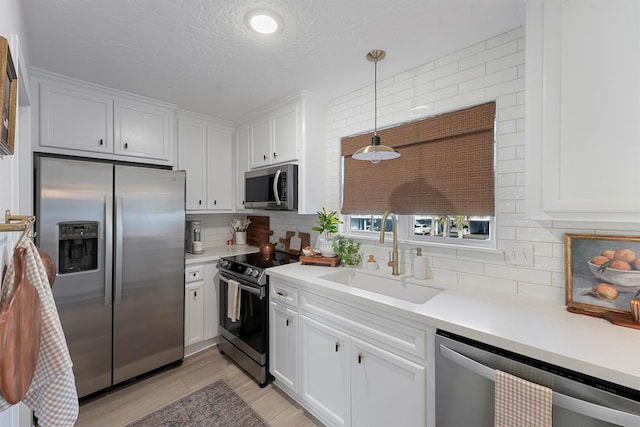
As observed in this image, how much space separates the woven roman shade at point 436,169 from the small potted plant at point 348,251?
300mm

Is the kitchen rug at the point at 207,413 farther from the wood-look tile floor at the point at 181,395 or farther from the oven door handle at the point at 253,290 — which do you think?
the oven door handle at the point at 253,290

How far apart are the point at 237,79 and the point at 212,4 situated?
81 centimetres

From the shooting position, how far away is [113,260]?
2109 millimetres

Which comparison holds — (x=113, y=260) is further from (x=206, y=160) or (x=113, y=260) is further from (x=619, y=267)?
(x=619, y=267)

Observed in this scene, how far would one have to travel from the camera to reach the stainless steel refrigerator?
1910 mm

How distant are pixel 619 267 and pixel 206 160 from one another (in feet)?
11.0

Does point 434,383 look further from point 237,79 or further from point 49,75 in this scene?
point 49,75

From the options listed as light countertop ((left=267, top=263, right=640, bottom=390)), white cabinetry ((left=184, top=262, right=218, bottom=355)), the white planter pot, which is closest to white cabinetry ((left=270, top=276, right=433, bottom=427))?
light countertop ((left=267, top=263, right=640, bottom=390))

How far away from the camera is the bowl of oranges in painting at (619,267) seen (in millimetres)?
1235

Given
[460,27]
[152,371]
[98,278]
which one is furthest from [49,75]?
[460,27]

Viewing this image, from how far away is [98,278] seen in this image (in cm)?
205

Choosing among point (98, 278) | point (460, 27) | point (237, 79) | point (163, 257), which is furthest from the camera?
point (163, 257)

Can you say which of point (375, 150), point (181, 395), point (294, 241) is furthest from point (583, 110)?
point (181, 395)

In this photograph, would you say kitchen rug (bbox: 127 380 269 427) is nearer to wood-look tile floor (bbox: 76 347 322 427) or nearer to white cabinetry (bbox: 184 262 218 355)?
wood-look tile floor (bbox: 76 347 322 427)
